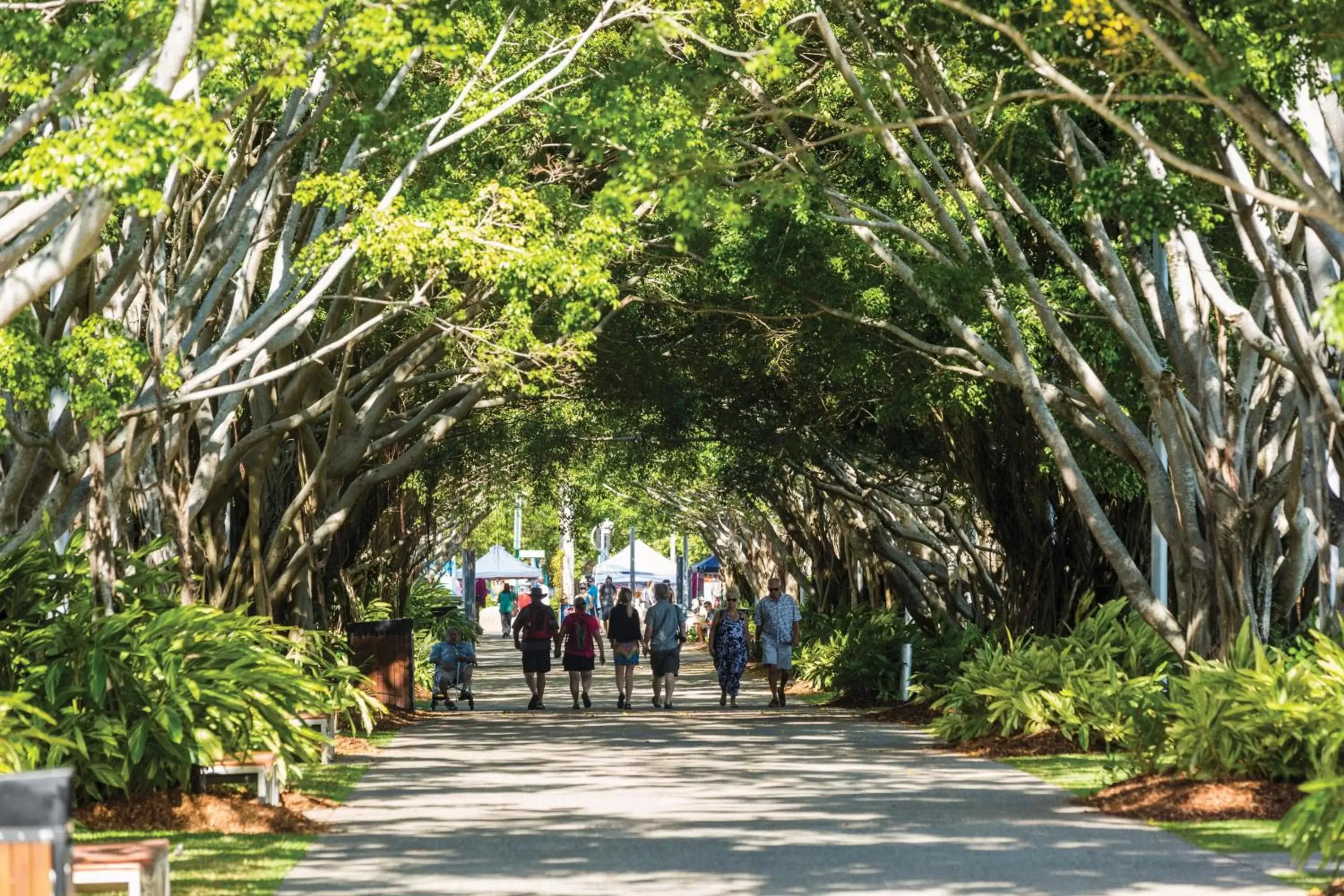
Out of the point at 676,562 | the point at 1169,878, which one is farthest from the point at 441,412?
the point at 676,562

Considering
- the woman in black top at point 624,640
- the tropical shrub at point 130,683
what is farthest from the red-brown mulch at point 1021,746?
the woman in black top at point 624,640

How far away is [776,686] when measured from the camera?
28.7m

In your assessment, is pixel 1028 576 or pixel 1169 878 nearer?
pixel 1169 878

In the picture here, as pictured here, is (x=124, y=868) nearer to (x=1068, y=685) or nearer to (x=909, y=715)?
(x=1068, y=685)

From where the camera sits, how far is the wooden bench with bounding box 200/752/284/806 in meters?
13.7

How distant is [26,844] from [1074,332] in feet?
50.3

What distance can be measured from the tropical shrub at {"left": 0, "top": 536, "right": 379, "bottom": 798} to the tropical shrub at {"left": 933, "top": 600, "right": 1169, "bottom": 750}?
7296 millimetres

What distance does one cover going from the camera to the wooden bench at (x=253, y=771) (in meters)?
13.7

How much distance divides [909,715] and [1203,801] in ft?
38.0

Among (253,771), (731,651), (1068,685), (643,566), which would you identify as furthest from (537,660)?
(643,566)

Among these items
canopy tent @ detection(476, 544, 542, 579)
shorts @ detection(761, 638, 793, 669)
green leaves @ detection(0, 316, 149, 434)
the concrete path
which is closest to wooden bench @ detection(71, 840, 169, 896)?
the concrete path

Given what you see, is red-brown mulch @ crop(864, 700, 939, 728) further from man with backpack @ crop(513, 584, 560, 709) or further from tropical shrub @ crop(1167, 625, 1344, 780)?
tropical shrub @ crop(1167, 625, 1344, 780)

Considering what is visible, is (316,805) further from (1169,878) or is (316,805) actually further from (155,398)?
(1169,878)

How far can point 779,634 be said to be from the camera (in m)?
28.4
